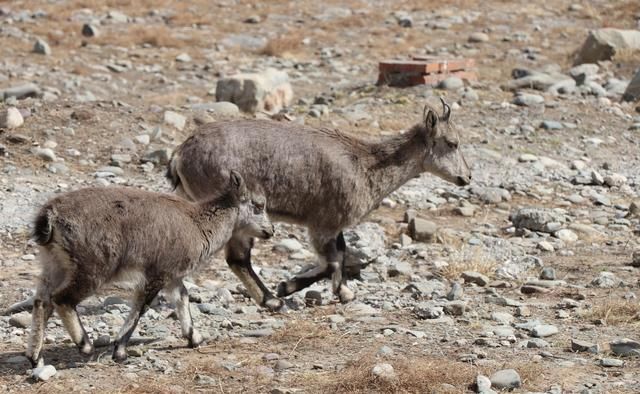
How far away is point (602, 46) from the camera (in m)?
21.4

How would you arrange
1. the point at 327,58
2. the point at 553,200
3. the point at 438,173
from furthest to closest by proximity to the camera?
the point at 327,58 → the point at 553,200 → the point at 438,173

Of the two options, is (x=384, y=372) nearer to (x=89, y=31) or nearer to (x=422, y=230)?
(x=422, y=230)

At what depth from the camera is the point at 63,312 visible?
7.78m

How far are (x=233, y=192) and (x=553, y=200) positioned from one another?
20.9 feet

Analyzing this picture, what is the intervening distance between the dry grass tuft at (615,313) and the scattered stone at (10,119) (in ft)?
24.8

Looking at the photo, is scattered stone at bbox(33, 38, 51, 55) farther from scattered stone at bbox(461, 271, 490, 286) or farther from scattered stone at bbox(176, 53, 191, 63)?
scattered stone at bbox(461, 271, 490, 286)

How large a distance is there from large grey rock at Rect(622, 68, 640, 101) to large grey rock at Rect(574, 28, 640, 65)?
7.73ft

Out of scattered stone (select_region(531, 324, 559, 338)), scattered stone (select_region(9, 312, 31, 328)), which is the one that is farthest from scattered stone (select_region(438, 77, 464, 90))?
scattered stone (select_region(9, 312, 31, 328))

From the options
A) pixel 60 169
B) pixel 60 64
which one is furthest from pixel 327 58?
pixel 60 169

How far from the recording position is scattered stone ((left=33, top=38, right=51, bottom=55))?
21234mm

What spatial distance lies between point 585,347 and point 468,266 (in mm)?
2569


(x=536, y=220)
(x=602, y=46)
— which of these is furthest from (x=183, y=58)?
(x=536, y=220)

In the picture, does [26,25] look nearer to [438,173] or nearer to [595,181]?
[595,181]

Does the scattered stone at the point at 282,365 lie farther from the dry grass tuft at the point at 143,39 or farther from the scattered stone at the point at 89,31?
the scattered stone at the point at 89,31
